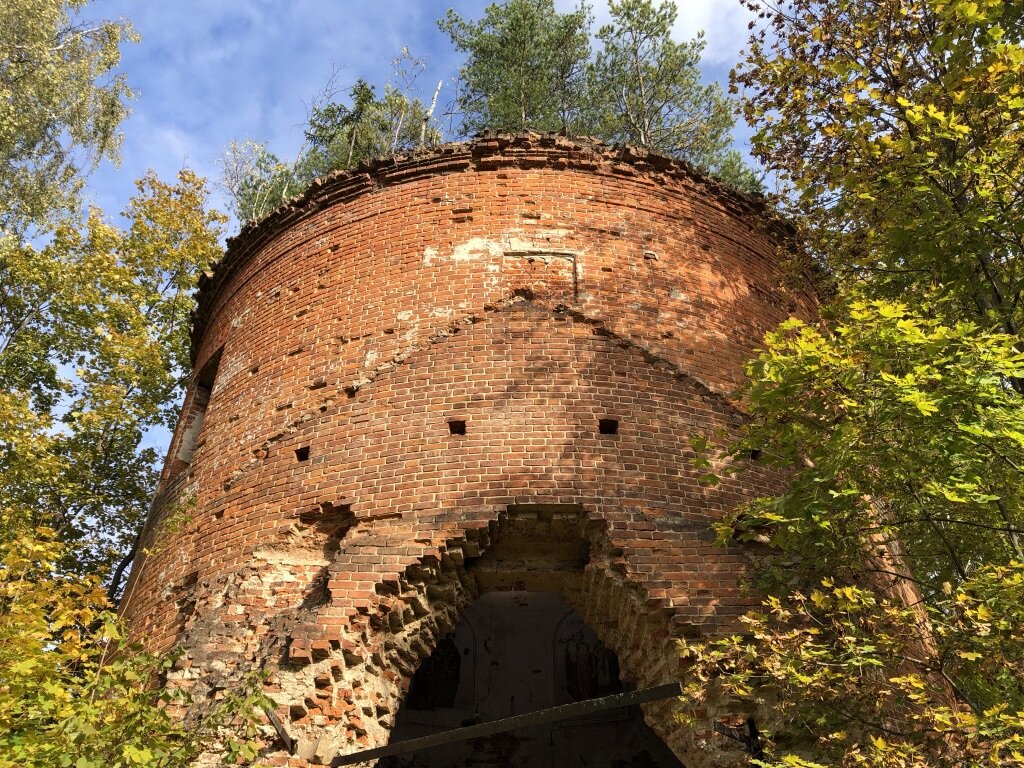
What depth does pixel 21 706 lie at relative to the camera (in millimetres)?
3938

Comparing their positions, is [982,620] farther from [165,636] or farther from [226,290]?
[226,290]

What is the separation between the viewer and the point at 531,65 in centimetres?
1833

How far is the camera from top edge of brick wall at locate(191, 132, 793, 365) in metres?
7.68

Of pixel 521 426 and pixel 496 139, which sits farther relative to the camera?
pixel 496 139

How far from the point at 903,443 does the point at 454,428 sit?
10.5 ft

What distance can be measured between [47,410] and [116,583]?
12.3 ft

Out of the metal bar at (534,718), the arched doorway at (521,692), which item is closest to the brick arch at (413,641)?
the metal bar at (534,718)

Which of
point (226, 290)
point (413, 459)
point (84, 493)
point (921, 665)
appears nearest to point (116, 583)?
point (84, 493)

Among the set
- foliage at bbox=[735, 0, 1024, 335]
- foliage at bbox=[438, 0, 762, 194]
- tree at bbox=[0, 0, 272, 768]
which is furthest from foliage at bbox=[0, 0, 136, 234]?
foliage at bbox=[735, 0, 1024, 335]

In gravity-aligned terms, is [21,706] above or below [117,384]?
Answer: below

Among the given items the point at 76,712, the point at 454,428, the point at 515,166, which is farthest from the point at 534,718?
the point at 515,166

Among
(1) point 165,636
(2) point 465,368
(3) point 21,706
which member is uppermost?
(2) point 465,368

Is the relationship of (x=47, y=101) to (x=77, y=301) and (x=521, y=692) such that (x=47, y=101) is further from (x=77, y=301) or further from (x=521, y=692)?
(x=521, y=692)

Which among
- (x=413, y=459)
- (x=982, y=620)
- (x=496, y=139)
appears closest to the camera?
(x=982, y=620)
